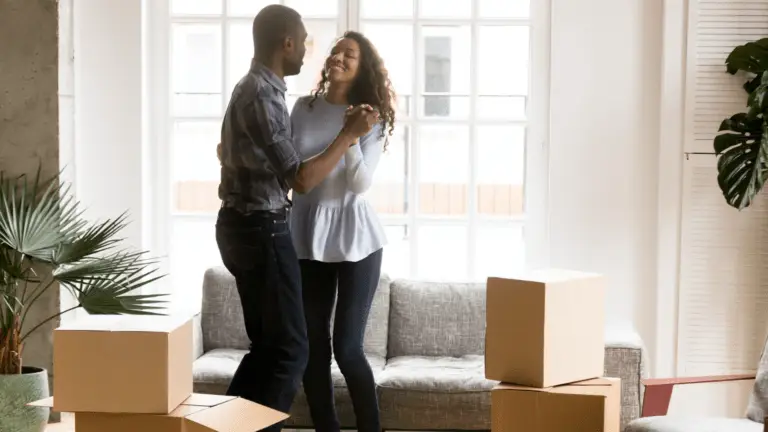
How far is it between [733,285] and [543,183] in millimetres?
949

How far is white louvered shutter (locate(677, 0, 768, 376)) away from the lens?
176 inches

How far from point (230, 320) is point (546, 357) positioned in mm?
1866

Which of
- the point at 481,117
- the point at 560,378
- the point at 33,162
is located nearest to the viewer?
the point at 560,378

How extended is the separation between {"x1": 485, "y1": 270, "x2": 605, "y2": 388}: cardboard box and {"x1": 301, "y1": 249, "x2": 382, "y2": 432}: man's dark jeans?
55 centimetres

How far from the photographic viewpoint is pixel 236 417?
253 cm

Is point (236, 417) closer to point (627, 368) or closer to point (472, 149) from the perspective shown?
point (627, 368)

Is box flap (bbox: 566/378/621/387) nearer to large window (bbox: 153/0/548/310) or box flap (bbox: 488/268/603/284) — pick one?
box flap (bbox: 488/268/603/284)

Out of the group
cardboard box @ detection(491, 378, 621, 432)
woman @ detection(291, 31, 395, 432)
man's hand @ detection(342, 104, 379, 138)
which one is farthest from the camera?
woman @ detection(291, 31, 395, 432)

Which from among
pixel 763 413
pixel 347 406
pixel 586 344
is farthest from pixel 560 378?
pixel 347 406

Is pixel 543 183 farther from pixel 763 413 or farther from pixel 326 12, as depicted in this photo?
pixel 763 413

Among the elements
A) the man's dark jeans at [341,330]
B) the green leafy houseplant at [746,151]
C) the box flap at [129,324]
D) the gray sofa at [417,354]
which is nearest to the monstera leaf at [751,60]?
the green leafy houseplant at [746,151]

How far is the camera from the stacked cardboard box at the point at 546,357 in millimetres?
2908

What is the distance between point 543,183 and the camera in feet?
15.5

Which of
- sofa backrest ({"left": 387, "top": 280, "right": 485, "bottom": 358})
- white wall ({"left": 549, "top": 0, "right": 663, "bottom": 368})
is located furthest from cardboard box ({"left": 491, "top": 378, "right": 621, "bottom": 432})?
white wall ({"left": 549, "top": 0, "right": 663, "bottom": 368})
